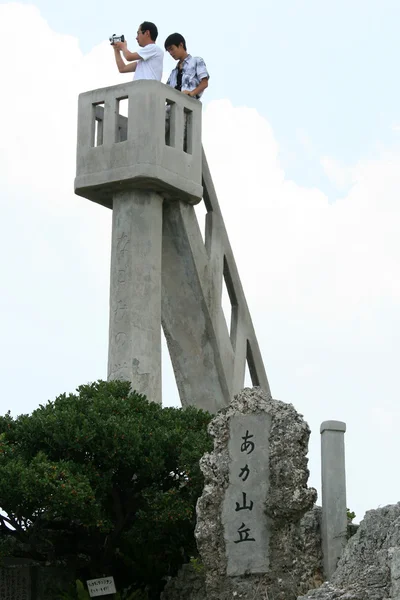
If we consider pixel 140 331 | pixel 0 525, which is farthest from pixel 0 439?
pixel 140 331

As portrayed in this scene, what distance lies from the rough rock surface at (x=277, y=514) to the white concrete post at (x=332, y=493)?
0.16m

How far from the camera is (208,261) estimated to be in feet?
61.3

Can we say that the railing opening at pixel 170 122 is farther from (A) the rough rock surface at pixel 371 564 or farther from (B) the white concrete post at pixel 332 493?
(A) the rough rock surface at pixel 371 564

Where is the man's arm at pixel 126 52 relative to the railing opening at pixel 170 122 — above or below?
above

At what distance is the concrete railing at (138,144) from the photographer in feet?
56.1

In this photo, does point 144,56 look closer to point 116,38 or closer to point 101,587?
point 116,38

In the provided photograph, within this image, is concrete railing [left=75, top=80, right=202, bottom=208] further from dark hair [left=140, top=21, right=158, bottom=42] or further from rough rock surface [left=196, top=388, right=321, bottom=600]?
rough rock surface [left=196, top=388, right=321, bottom=600]

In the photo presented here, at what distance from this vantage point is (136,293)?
17.0 meters

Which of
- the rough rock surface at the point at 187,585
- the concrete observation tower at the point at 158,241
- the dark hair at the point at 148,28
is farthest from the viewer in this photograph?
the dark hair at the point at 148,28

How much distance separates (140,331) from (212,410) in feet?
6.95

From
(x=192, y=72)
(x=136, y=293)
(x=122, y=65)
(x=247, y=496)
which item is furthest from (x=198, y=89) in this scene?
(x=247, y=496)

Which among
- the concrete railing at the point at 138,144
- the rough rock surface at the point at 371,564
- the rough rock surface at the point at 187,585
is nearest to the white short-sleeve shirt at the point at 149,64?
the concrete railing at the point at 138,144

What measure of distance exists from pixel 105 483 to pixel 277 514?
2485 millimetres

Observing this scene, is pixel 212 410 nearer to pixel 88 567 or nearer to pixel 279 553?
pixel 88 567
